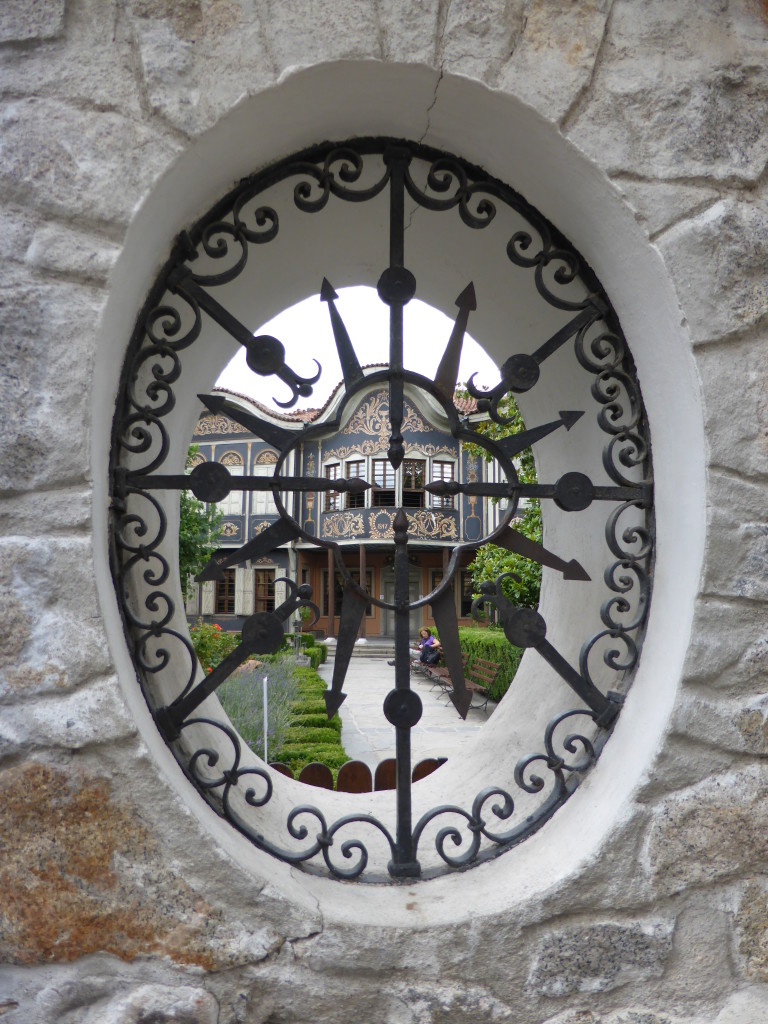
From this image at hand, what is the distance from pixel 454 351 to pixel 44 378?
2.79 ft

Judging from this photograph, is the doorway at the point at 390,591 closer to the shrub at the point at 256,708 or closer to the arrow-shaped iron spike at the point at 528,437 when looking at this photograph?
the shrub at the point at 256,708

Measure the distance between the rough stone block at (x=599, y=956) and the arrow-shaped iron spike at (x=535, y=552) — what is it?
0.69 m

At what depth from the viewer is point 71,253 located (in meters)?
1.27

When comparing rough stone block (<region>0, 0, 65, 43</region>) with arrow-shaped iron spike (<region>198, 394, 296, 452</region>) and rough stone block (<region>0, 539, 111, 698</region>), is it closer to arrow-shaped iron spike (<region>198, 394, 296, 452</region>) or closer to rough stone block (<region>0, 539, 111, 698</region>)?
arrow-shaped iron spike (<region>198, 394, 296, 452</region>)

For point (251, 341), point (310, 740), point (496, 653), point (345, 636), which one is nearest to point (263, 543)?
point (345, 636)

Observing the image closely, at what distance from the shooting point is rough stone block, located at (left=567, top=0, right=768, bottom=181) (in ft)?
4.62

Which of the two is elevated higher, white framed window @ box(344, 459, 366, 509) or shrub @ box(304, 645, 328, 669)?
white framed window @ box(344, 459, 366, 509)

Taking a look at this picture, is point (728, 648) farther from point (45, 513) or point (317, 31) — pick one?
point (317, 31)

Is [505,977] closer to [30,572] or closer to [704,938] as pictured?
[704,938]

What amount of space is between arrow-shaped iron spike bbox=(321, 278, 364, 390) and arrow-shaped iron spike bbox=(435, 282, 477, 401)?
19cm

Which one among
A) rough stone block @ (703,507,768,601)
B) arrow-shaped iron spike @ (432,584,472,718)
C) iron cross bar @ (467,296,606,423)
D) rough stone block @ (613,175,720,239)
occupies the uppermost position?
rough stone block @ (613,175,720,239)

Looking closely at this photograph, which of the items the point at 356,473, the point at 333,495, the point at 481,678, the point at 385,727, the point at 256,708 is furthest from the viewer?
the point at 333,495

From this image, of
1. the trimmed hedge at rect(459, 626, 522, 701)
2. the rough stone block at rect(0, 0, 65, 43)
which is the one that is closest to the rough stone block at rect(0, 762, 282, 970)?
the rough stone block at rect(0, 0, 65, 43)

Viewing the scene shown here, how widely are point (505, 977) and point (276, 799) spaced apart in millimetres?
797
